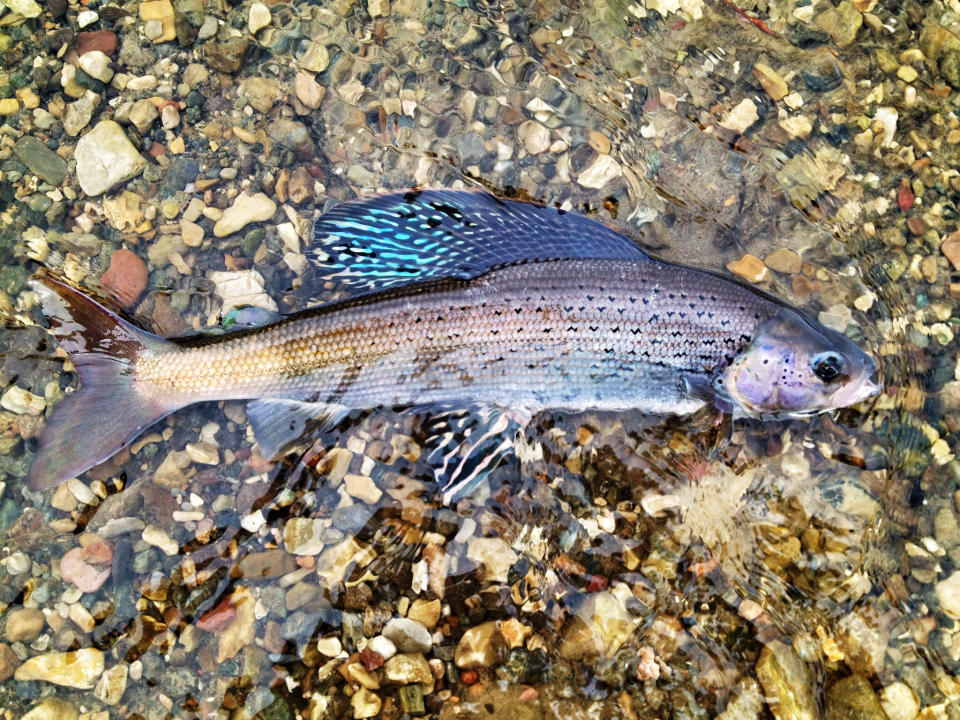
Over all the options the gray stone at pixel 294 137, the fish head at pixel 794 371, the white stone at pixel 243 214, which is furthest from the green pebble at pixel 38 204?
the fish head at pixel 794 371

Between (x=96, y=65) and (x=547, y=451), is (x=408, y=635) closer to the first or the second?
(x=547, y=451)

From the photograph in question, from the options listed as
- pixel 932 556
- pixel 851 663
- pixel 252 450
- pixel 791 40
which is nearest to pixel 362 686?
pixel 252 450

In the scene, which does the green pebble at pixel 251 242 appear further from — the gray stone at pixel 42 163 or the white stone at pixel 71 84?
the white stone at pixel 71 84

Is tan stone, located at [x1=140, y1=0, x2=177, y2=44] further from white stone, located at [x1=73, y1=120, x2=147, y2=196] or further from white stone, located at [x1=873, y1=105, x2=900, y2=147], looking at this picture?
white stone, located at [x1=873, y1=105, x2=900, y2=147]

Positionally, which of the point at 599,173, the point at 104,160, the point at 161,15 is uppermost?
the point at 161,15

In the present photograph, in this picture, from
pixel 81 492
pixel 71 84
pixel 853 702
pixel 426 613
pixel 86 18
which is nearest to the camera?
pixel 853 702

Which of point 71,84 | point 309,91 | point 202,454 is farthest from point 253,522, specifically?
point 71,84
